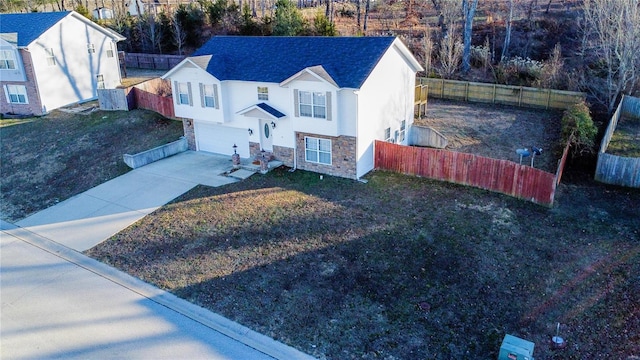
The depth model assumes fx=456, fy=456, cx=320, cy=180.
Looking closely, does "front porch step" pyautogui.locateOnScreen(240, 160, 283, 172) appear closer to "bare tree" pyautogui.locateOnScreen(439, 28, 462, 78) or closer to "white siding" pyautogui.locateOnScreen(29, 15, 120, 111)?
"white siding" pyautogui.locateOnScreen(29, 15, 120, 111)

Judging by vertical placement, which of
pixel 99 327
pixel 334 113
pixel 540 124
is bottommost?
pixel 99 327

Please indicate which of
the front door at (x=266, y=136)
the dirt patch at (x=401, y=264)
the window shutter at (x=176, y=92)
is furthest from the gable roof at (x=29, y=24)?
the dirt patch at (x=401, y=264)

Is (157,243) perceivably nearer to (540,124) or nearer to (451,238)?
(451,238)

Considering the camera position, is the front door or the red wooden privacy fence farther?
the front door

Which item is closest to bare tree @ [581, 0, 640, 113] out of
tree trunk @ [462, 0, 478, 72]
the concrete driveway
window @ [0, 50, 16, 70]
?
tree trunk @ [462, 0, 478, 72]

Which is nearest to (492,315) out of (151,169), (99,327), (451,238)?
(451,238)

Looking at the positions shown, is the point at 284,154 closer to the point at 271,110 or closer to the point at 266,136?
the point at 266,136

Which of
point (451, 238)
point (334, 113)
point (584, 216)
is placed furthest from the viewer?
point (334, 113)
